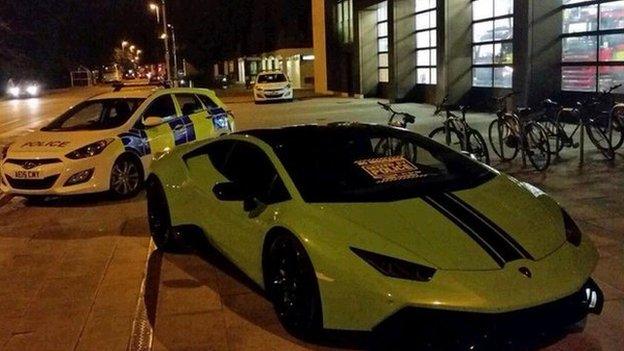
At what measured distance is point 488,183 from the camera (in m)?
5.32

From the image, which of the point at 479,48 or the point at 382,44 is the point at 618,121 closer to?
the point at 479,48

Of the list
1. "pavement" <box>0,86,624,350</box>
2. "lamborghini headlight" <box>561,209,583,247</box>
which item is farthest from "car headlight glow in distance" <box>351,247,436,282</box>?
"lamborghini headlight" <box>561,209,583,247</box>

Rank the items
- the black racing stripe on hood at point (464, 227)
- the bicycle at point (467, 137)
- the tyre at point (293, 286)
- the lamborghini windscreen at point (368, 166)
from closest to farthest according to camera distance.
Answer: the black racing stripe on hood at point (464, 227)
the tyre at point (293, 286)
the lamborghini windscreen at point (368, 166)
the bicycle at point (467, 137)

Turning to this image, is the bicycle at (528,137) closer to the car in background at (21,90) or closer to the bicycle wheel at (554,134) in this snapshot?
the bicycle wheel at (554,134)

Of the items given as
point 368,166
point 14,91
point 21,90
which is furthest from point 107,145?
point 21,90

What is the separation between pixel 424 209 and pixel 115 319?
2.37 m

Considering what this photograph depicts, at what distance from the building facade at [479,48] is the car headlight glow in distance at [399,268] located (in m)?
13.4

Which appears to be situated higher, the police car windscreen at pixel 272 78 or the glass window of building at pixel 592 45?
the glass window of building at pixel 592 45

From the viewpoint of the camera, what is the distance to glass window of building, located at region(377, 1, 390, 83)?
31562 mm

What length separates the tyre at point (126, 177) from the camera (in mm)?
10227

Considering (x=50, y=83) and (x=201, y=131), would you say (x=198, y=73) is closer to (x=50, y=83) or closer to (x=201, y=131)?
(x=50, y=83)

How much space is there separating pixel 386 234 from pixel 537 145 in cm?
724

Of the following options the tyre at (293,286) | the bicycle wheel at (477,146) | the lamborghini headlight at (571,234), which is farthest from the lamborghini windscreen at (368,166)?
the bicycle wheel at (477,146)

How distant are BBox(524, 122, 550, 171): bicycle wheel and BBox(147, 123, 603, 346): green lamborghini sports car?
5.10 metres
